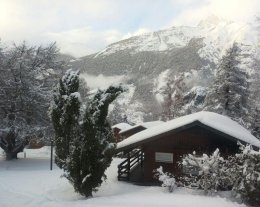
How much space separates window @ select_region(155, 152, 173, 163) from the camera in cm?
2600

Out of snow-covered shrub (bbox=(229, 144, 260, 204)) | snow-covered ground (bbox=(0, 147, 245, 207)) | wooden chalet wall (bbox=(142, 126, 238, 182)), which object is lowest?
snow-covered ground (bbox=(0, 147, 245, 207))

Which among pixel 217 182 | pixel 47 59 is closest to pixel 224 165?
pixel 217 182

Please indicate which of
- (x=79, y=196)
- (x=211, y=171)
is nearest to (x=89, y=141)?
(x=79, y=196)

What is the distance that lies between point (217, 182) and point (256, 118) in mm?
24699

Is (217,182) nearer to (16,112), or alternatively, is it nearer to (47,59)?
(16,112)

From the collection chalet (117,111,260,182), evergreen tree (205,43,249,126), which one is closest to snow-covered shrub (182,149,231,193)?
chalet (117,111,260,182)

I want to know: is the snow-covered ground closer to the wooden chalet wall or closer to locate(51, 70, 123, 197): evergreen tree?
locate(51, 70, 123, 197): evergreen tree

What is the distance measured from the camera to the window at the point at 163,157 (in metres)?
26.0

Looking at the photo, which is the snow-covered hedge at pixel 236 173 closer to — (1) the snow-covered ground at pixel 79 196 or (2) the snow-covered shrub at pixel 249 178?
(2) the snow-covered shrub at pixel 249 178

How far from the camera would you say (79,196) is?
2147 centimetres

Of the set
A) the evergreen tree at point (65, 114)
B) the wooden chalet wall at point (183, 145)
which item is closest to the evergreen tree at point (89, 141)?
the evergreen tree at point (65, 114)

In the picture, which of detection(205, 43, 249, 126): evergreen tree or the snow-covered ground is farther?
detection(205, 43, 249, 126): evergreen tree

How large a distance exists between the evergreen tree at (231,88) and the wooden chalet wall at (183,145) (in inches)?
674

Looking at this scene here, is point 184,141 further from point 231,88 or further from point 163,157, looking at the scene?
point 231,88
